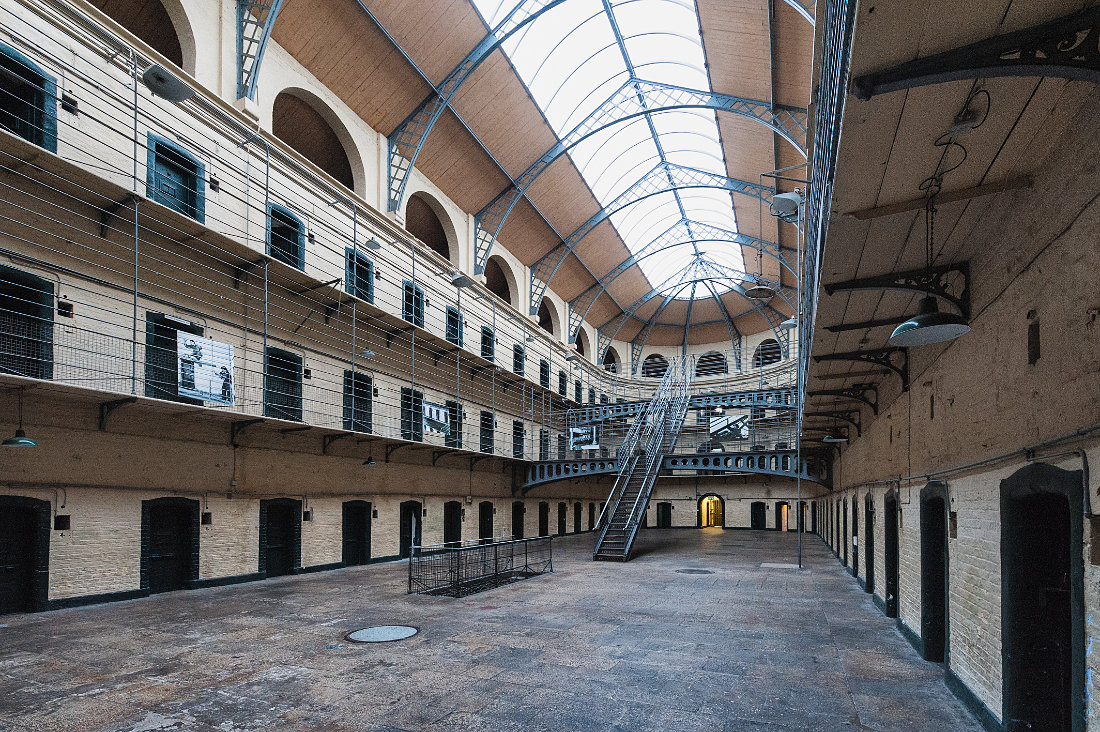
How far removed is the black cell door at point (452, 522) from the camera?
819 inches

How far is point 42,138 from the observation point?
9.83 metres

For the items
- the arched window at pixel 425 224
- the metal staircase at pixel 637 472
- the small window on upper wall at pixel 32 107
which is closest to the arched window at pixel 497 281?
the arched window at pixel 425 224

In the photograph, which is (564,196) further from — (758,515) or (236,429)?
(758,515)

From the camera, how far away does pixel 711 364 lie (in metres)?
38.3

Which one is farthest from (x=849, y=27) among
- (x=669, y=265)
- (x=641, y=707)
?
(x=669, y=265)

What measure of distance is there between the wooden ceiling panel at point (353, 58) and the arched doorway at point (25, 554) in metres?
10.6

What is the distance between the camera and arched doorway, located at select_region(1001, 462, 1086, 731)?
4754mm

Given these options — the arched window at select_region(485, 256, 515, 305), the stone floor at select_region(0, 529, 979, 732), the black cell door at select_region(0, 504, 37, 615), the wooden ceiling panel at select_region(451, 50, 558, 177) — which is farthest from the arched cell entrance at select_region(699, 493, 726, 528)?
the black cell door at select_region(0, 504, 37, 615)

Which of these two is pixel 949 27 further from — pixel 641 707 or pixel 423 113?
pixel 423 113

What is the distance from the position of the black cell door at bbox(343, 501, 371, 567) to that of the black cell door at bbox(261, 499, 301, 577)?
170cm

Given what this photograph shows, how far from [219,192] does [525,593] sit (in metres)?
9.72

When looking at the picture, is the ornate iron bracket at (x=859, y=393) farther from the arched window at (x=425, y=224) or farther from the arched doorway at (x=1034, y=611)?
the arched window at (x=425, y=224)

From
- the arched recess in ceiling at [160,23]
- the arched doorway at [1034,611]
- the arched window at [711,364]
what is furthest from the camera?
the arched window at [711,364]

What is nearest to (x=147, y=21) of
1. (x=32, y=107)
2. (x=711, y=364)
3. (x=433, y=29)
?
(x=32, y=107)
